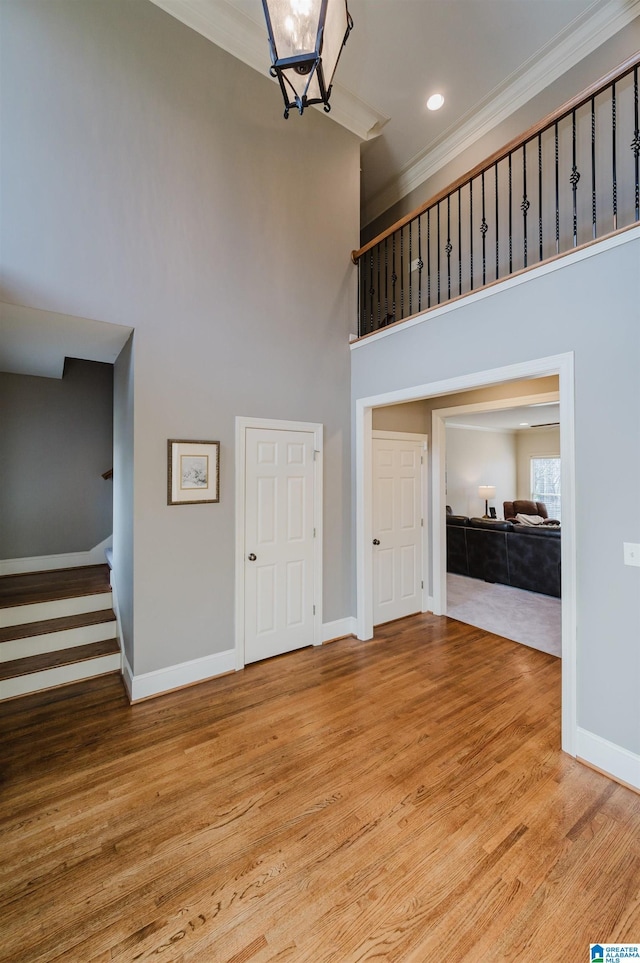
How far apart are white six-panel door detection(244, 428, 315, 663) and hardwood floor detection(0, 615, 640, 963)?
0.60 metres

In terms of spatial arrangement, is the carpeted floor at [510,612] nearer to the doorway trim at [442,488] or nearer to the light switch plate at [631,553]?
the doorway trim at [442,488]

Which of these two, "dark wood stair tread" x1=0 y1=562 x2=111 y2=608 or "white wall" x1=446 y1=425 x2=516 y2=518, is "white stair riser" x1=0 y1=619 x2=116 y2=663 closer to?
"dark wood stair tread" x1=0 y1=562 x2=111 y2=608

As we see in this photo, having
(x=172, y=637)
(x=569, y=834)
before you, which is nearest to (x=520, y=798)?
(x=569, y=834)

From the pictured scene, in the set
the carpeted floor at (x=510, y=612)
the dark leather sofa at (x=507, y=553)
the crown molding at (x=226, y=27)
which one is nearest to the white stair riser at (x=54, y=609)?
the carpeted floor at (x=510, y=612)

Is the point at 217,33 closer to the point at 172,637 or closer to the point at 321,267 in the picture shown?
the point at 321,267

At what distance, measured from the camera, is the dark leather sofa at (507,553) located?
5211 mm

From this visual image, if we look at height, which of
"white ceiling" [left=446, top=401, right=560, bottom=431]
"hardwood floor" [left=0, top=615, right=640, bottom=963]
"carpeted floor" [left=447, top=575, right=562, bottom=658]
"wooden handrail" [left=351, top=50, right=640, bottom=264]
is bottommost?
"hardwood floor" [left=0, top=615, right=640, bottom=963]

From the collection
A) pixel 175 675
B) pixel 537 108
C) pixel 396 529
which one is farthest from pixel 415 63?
pixel 175 675

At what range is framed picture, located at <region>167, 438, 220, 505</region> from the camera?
294 cm

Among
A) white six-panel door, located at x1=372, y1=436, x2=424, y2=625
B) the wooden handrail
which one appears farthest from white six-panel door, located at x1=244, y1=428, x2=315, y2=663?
the wooden handrail

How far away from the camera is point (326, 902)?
1500 millimetres

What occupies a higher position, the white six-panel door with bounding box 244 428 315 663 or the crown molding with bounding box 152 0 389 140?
the crown molding with bounding box 152 0 389 140

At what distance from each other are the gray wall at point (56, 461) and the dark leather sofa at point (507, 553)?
5177mm

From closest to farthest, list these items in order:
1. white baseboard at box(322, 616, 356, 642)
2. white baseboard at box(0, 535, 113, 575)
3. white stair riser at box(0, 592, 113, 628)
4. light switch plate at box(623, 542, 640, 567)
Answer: light switch plate at box(623, 542, 640, 567)
white stair riser at box(0, 592, 113, 628)
white baseboard at box(322, 616, 356, 642)
white baseboard at box(0, 535, 113, 575)
